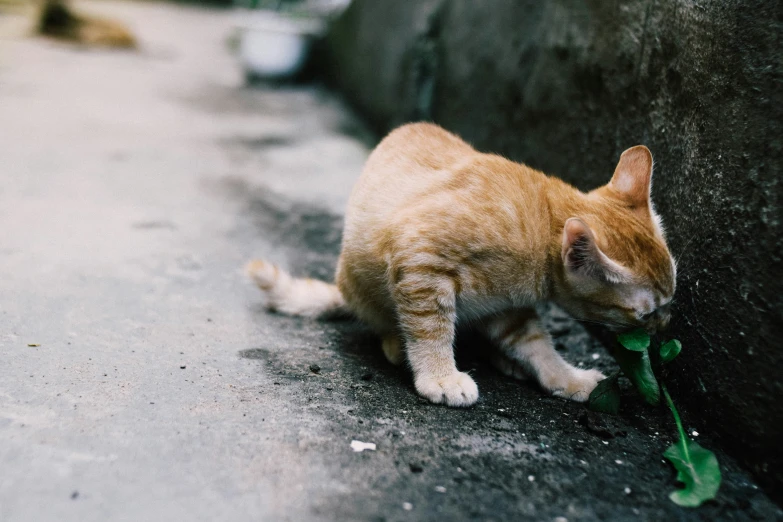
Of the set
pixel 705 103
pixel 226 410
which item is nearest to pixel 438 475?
pixel 226 410

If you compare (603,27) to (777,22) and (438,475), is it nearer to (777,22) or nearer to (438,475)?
(777,22)

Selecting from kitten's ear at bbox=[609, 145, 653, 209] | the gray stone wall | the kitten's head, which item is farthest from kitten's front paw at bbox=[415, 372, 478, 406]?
kitten's ear at bbox=[609, 145, 653, 209]

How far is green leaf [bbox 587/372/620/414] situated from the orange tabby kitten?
9cm

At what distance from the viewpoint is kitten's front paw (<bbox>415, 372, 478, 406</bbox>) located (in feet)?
7.12

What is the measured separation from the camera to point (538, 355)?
2.43 meters

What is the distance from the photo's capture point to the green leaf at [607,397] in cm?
218

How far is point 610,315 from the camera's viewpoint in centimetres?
219

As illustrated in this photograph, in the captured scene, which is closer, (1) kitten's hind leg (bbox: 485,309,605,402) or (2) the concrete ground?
(2) the concrete ground

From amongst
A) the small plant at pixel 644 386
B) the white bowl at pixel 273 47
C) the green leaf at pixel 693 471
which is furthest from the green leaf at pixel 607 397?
the white bowl at pixel 273 47

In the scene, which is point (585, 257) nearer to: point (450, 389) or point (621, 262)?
point (621, 262)

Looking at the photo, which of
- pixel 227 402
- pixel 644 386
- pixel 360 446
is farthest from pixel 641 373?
pixel 227 402

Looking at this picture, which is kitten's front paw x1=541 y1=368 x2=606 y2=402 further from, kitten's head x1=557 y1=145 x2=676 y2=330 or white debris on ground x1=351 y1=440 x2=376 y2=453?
white debris on ground x1=351 y1=440 x2=376 y2=453

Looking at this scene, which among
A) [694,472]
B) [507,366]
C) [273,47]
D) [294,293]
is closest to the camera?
[694,472]

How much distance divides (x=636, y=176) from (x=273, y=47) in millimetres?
6908
